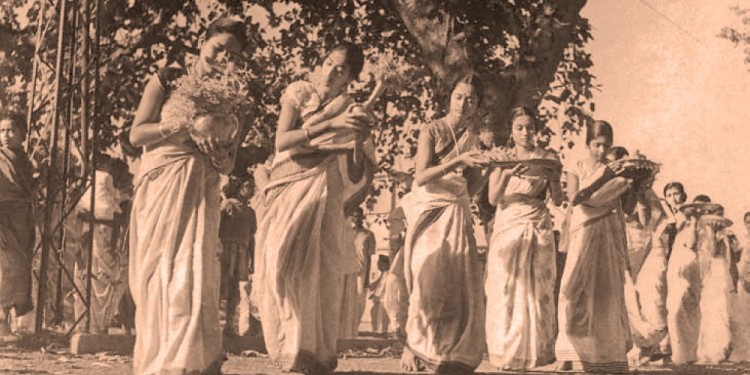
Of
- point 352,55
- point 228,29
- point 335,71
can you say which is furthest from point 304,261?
point 228,29

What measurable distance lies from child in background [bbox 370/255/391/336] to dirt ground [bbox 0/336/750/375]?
5601 millimetres

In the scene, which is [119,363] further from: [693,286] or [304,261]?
[693,286]

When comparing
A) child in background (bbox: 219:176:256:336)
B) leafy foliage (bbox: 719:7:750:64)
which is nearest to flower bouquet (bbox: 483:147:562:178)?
child in background (bbox: 219:176:256:336)

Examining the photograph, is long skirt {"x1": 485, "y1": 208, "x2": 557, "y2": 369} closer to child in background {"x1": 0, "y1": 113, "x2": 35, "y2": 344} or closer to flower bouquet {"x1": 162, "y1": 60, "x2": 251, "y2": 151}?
flower bouquet {"x1": 162, "y1": 60, "x2": 251, "y2": 151}

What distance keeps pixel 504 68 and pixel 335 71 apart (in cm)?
682

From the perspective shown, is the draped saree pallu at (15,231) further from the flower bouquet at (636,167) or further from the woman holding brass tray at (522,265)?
the flower bouquet at (636,167)

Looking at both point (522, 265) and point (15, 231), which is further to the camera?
point (15, 231)

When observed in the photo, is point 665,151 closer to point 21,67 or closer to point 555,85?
point 555,85

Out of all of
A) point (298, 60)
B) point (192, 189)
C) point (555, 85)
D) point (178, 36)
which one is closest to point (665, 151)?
point (555, 85)

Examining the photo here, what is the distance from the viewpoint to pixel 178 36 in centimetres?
1772

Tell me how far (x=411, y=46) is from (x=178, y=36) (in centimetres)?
337

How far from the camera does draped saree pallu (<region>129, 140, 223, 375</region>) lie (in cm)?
681

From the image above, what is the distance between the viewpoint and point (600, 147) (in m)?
10.4

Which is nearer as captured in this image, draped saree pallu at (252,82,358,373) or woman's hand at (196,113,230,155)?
woman's hand at (196,113,230,155)
